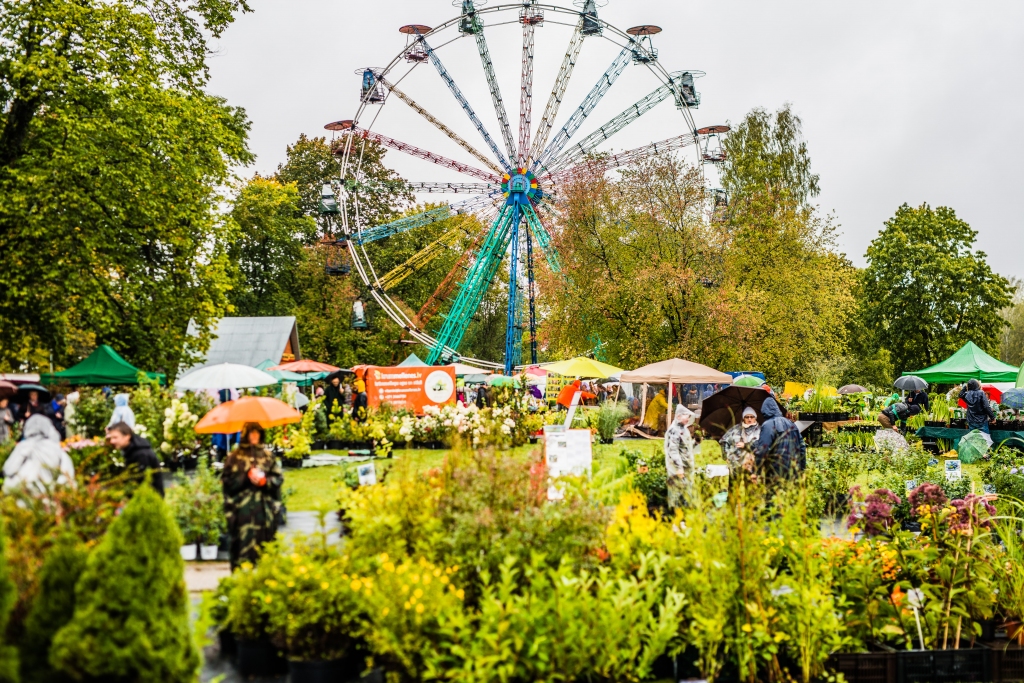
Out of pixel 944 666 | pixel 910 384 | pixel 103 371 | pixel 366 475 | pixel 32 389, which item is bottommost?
pixel 944 666

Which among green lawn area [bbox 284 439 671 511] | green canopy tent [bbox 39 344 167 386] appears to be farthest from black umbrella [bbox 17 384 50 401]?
green canopy tent [bbox 39 344 167 386]

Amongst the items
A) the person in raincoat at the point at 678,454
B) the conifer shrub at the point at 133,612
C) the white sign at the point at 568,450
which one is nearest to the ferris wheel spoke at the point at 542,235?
the person in raincoat at the point at 678,454

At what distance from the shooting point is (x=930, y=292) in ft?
145

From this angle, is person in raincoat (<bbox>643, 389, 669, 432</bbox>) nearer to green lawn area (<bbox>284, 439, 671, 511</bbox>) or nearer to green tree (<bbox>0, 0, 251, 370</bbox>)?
green lawn area (<bbox>284, 439, 671, 511</bbox>)

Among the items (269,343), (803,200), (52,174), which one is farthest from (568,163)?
(52,174)

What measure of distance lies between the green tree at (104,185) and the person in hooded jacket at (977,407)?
55.0 ft

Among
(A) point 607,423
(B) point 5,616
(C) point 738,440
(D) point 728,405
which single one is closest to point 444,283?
(A) point 607,423

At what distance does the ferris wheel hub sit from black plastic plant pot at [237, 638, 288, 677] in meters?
31.8

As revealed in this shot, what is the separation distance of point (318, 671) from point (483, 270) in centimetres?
3161

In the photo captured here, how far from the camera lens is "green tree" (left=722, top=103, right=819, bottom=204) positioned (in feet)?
159

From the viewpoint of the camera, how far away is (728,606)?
6074mm

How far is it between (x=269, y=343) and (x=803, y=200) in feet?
95.4

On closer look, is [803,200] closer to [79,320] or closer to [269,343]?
[269,343]

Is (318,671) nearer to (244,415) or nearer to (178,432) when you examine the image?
(244,415)
